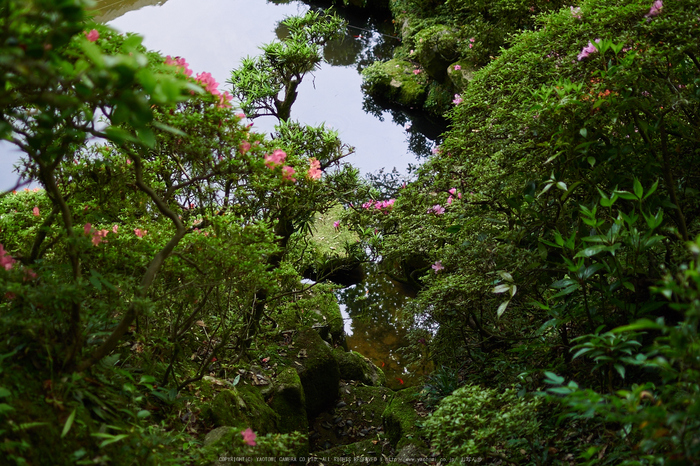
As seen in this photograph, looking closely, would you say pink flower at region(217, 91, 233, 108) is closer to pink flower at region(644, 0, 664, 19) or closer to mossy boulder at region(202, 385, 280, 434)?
mossy boulder at region(202, 385, 280, 434)

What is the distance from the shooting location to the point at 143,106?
37.7 inches

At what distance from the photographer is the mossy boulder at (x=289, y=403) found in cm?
267

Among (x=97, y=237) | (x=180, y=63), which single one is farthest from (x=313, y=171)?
(x=97, y=237)

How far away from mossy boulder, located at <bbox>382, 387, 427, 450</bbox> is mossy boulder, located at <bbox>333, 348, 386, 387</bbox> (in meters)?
0.68

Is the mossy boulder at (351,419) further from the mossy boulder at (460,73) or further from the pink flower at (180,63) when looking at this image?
the mossy boulder at (460,73)

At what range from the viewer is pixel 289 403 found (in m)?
2.74

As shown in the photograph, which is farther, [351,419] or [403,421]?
[351,419]

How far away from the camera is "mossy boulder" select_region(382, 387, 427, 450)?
251 centimetres

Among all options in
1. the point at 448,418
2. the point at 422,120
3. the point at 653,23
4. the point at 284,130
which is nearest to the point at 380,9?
the point at 422,120

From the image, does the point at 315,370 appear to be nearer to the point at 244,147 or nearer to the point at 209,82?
the point at 244,147

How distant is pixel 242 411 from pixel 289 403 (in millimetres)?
451

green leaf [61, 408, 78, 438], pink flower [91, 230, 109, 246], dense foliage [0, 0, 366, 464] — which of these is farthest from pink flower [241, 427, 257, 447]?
pink flower [91, 230, 109, 246]

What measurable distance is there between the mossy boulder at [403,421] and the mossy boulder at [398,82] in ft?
20.4

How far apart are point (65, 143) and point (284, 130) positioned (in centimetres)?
187
